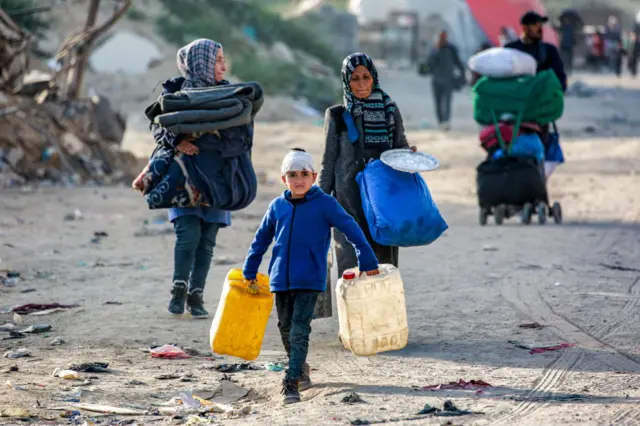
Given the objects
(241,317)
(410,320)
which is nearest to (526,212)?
(410,320)

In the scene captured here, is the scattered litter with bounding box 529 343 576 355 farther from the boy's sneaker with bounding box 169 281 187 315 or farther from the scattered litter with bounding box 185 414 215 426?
the boy's sneaker with bounding box 169 281 187 315

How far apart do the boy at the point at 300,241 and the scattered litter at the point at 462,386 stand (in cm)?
60

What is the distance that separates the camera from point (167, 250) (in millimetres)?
11250

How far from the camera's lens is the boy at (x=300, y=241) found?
6.18 meters

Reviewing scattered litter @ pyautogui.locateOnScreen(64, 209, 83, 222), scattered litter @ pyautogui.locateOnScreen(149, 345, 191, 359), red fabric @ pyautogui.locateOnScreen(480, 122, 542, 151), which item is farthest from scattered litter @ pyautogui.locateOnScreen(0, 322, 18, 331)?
red fabric @ pyautogui.locateOnScreen(480, 122, 542, 151)

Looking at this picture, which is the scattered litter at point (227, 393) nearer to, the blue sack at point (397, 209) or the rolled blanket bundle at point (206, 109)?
the blue sack at point (397, 209)

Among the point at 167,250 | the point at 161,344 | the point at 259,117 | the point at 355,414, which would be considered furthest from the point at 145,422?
the point at 259,117

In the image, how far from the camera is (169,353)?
7.11 metres

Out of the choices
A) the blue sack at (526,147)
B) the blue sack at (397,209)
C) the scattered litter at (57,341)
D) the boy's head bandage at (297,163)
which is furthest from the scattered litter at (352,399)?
the blue sack at (526,147)

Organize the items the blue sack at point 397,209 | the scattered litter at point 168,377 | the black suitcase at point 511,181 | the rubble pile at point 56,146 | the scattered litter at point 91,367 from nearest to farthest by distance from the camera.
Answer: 1. the scattered litter at point 168,377
2. the scattered litter at point 91,367
3. the blue sack at point 397,209
4. the black suitcase at point 511,181
5. the rubble pile at point 56,146

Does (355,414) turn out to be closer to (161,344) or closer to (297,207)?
(297,207)

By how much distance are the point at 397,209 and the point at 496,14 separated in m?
32.9

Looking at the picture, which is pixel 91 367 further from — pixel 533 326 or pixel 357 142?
pixel 533 326

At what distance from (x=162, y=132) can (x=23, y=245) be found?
385 cm
